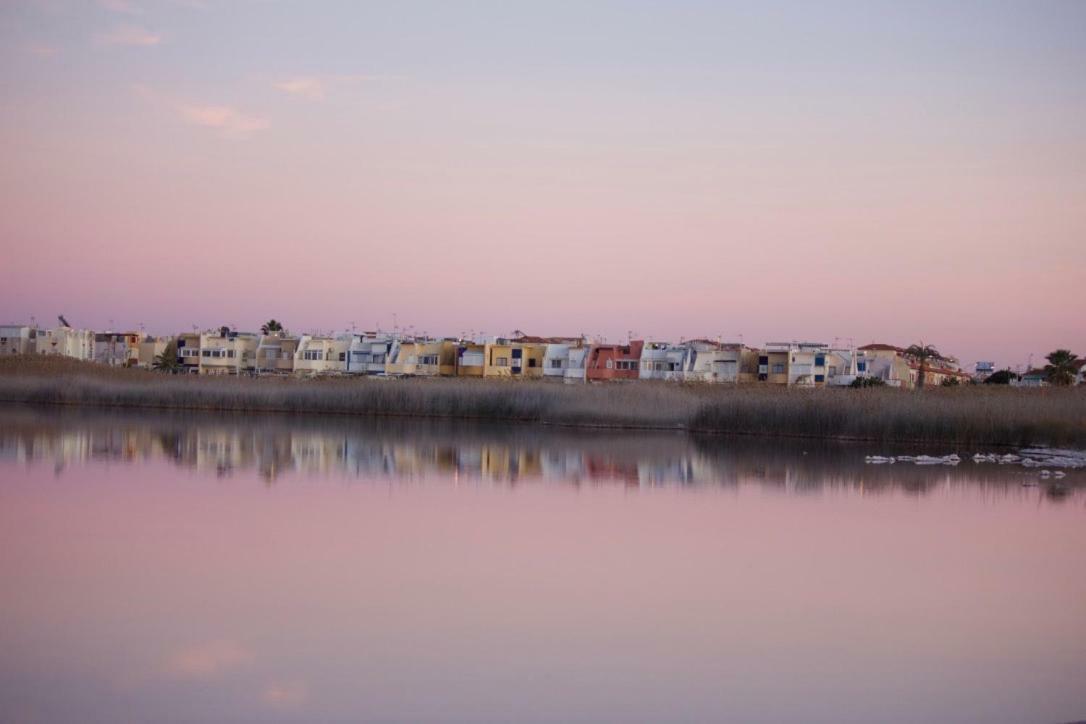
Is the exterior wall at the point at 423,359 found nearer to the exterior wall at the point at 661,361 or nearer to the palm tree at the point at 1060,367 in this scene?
the exterior wall at the point at 661,361

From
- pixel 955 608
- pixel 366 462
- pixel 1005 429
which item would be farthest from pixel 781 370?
pixel 955 608

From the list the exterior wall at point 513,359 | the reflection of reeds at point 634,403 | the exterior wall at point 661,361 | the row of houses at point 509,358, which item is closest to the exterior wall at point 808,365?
the row of houses at point 509,358

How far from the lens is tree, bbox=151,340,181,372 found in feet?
217

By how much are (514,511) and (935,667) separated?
722 centimetres

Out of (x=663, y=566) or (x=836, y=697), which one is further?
(x=663, y=566)

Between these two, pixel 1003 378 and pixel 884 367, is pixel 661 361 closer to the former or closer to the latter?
pixel 884 367

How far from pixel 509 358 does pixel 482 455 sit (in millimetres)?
42188

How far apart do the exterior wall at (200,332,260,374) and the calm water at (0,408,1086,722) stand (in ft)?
164

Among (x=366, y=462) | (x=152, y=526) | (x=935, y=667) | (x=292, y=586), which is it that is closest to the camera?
(x=935, y=667)

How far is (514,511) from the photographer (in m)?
14.2

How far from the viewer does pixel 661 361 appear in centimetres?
6134

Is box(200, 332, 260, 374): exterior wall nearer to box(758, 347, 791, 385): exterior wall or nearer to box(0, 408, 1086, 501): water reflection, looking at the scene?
box(758, 347, 791, 385): exterior wall

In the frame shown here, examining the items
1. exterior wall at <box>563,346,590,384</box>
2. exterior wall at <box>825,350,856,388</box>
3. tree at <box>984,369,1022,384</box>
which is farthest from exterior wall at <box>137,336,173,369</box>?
tree at <box>984,369,1022,384</box>

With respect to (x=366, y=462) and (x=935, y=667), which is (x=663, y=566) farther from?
(x=366, y=462)
